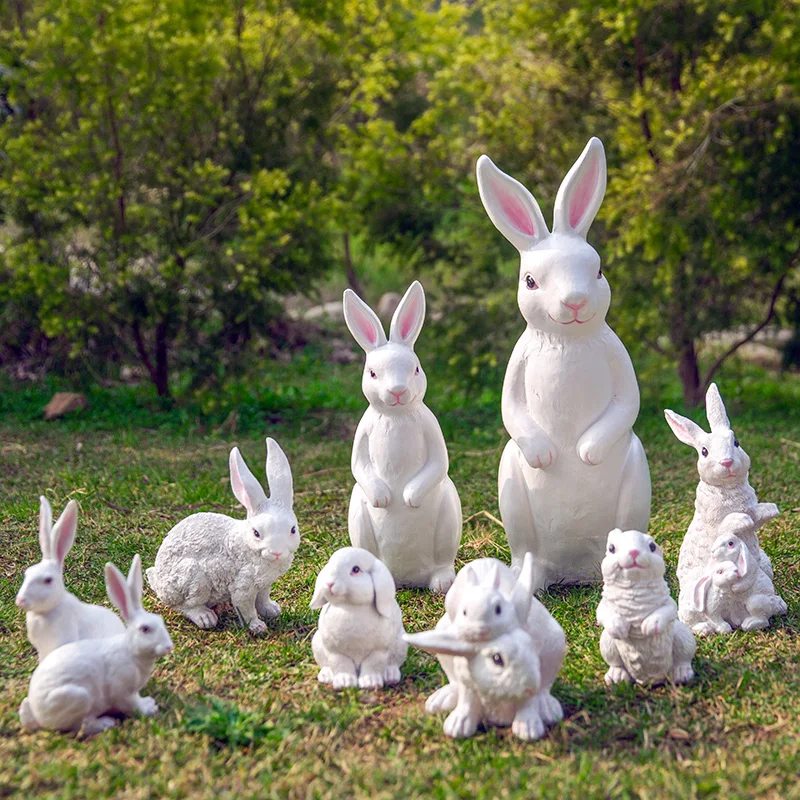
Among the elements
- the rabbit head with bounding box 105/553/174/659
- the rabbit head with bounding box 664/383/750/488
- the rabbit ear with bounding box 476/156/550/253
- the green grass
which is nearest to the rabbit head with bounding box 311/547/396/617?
the green grass

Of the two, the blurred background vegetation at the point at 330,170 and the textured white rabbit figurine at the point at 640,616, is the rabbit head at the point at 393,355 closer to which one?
the textured white rabbit figurine at the point at 640,616

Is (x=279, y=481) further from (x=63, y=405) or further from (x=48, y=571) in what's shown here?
(x=63, y=405)

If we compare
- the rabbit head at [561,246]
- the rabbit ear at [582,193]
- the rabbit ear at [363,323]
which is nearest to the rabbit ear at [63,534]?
the rabbit ear at [363,323]

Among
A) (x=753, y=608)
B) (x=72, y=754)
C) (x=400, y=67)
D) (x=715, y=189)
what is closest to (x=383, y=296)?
(x=400, y=67)

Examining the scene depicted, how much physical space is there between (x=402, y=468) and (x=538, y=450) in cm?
57

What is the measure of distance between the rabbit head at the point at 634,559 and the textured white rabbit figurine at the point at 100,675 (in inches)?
57.0

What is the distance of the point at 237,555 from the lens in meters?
4.09

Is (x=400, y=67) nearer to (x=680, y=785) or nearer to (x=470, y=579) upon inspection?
(x=470, y=579)

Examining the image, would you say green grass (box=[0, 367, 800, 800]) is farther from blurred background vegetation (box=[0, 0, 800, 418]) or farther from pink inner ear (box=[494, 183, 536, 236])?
blurred background vegetation (box=[0, 0, 800, 418])

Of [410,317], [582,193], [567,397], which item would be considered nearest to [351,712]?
[567,397]

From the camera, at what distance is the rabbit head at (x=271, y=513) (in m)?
3.98

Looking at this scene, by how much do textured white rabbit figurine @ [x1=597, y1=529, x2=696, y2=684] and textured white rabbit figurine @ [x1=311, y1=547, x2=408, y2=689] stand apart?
73 cm

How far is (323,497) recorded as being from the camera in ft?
19.6

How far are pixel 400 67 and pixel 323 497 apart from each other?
5.19 metres
